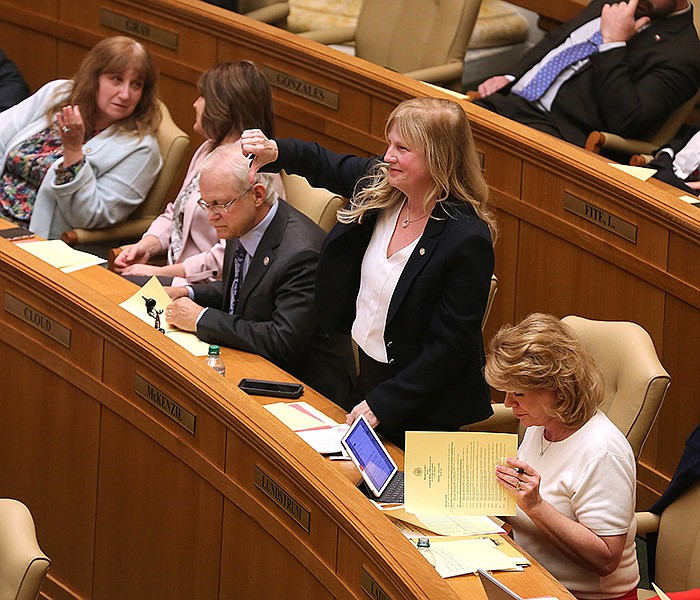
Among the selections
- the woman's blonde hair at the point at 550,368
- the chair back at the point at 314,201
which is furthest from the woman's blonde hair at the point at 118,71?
the woman's blonde hair at the point at 550,368

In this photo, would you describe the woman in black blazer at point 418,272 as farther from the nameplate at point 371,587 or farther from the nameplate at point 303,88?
the nameplate at point 303,88

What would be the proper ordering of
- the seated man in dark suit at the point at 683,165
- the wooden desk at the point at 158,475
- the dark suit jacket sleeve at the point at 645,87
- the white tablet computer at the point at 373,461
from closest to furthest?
the wooden desk at the point at 158,475 < the white tablet computer at the point at 373,461 < the seated man in dark suit at the point at 683,165 < the dark suit jacket sleeve at the point at 645,87

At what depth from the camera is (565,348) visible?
229 cm

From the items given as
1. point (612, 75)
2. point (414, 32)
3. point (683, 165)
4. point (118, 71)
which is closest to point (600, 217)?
point (683, 165)

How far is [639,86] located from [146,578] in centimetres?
221

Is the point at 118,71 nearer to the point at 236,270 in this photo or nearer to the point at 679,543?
the point at 236,270

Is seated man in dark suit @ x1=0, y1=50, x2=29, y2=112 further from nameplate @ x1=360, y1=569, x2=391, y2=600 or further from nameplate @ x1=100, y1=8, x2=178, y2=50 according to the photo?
nameplate @ x1=360, y1=569, x2=391, y2=600

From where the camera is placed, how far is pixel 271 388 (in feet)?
9.22

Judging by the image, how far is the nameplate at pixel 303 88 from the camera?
404 centimetres

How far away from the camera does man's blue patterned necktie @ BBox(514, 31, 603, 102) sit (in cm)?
426

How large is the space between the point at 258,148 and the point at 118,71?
1232 millimetres

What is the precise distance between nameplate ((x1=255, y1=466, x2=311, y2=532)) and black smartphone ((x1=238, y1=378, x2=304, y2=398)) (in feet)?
1.28

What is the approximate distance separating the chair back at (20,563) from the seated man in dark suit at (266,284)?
936 millimetres

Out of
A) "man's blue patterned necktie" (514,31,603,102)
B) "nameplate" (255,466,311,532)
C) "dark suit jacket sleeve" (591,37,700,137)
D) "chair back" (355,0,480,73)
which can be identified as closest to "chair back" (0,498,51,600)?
"nameplate" (255,466,311,532)
